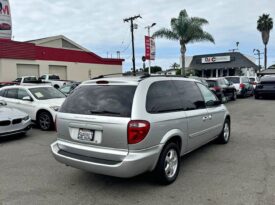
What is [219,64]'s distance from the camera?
45250 mm

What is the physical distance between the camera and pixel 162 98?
4617mm

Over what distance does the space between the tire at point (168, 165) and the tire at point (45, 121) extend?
19.0 feet

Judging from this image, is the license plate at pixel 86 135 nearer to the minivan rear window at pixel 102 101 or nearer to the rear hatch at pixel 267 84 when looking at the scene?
the minivan rear window at pixel 102 101

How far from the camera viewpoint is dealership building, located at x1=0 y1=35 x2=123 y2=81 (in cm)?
2854

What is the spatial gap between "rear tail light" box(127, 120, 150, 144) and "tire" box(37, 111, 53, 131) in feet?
20.0

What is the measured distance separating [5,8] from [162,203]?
28990 mm

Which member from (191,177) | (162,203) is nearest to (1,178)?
(162,203)

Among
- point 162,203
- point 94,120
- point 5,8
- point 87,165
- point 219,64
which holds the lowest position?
point 162,203

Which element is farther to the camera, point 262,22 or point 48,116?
point 262,22

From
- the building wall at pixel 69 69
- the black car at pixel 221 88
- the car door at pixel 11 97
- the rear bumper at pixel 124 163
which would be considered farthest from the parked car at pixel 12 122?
the building wall at pixel 69 69

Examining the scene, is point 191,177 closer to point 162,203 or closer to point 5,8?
point 162,203

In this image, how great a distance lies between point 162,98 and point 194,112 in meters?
1.02

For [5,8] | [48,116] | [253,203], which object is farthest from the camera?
[5,8]

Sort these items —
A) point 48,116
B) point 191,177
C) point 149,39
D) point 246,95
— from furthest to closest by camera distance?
point 149,39 < point 246,95 < point 48,116 < point 191,177
